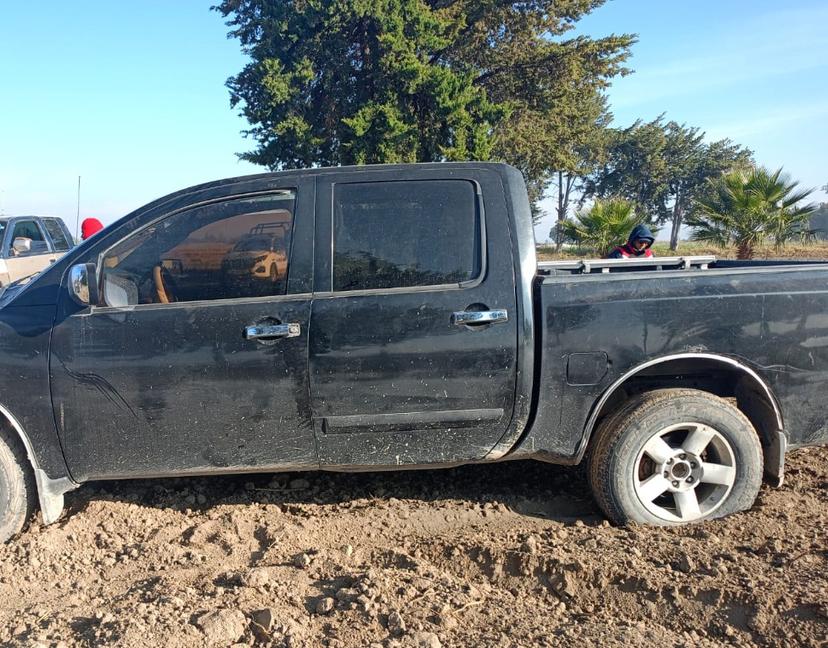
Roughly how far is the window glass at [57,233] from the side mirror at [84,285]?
31.0 feet

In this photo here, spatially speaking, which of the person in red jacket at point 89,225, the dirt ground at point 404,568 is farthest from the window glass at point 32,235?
the dirt ground at point 404,568

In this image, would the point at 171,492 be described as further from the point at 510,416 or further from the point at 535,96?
the point at 535,96

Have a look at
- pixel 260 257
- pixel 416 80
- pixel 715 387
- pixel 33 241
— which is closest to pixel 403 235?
pixel 260 257

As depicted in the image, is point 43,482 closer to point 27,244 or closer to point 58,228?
point 27,244

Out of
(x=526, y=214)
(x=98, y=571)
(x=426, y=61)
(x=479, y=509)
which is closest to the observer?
(x=98, y=571)

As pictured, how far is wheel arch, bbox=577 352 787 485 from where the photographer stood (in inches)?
126

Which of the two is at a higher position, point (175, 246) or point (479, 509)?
point (175, 246)

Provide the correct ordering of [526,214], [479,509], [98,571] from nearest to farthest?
1. [98,571]
2. [526,214]
3. [479,509]

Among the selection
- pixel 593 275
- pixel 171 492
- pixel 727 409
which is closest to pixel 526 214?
pixel 593 275

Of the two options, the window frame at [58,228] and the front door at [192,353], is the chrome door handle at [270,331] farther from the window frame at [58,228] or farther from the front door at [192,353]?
the window frame at [58,228]

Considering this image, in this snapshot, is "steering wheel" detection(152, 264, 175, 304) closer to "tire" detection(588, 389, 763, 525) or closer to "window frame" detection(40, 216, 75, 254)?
"tire" detection(588, 389, 763, 525)

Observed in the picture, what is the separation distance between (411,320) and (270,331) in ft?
2.24

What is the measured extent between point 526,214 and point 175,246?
1.81 metres

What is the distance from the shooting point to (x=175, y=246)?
3.21 meters
